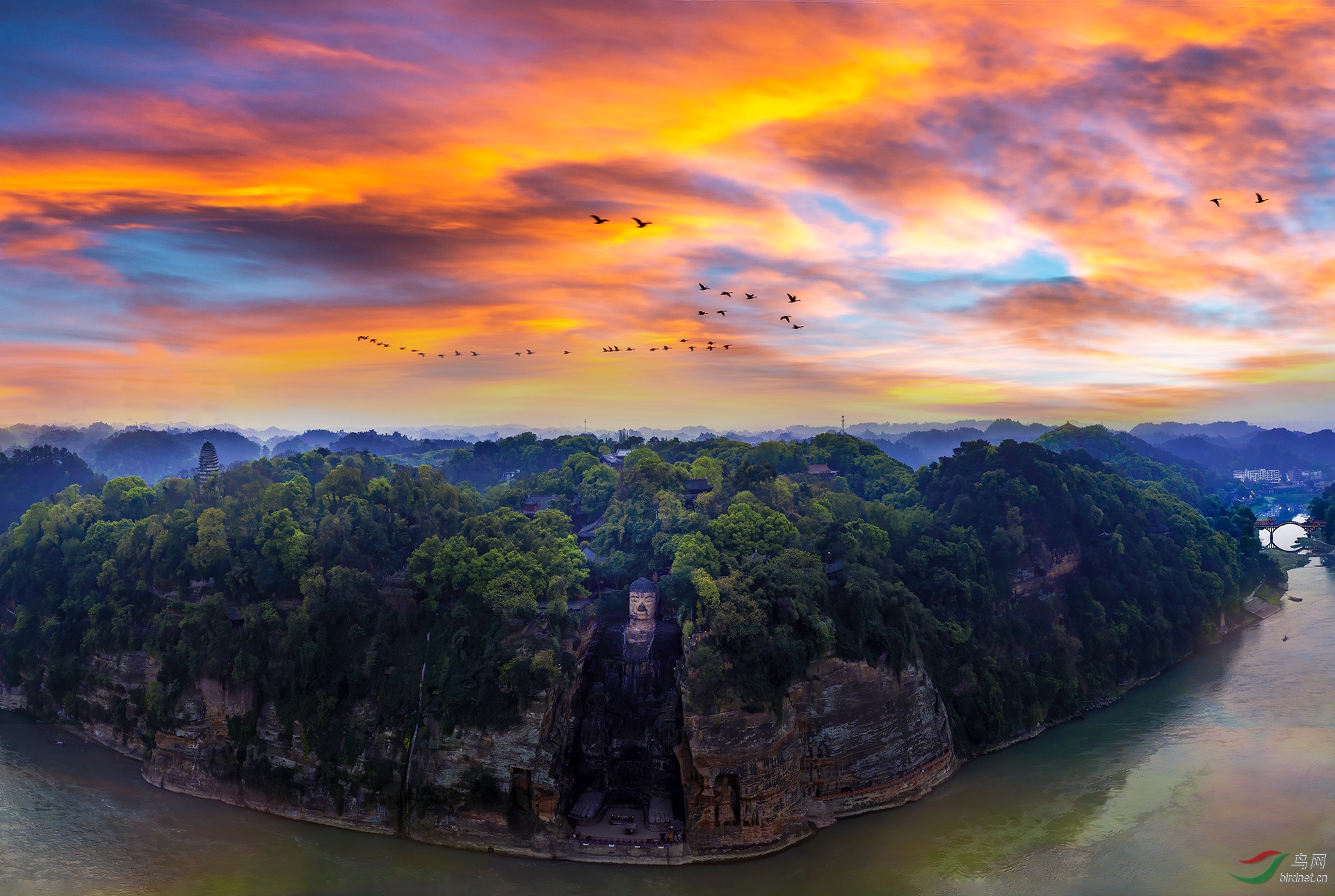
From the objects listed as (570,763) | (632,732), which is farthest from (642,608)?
(570,763)

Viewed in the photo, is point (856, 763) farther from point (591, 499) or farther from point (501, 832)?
point (591, 499)

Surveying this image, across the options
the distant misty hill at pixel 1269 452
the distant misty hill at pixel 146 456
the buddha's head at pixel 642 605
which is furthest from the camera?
the distant misty hill at pixel 1269 452

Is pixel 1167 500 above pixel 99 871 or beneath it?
above

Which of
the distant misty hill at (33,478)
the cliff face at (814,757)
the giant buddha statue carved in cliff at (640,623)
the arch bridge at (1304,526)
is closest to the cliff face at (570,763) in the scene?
the cliff face at (814,757)

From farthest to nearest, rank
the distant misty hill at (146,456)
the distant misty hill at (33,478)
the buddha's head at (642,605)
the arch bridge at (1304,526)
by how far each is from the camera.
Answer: the distant misty hill at (146,456) → the arch bridge at (1304,526) → the distant misty hill at (33,478) → the buddha's head at (642,605)

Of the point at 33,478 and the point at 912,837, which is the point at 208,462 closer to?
the point at 33,478

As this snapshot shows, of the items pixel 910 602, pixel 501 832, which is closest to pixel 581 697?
pixel 501 832

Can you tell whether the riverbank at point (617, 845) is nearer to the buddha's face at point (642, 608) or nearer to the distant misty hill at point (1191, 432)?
the buddha's face at point (642, 608)
